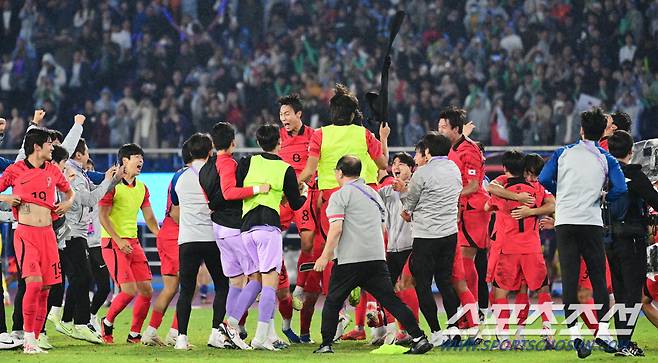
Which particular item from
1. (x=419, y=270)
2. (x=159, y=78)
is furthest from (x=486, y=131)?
(x=419, y=270)

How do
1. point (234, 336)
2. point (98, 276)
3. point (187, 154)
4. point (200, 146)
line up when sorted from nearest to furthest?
point (234, 336), point (200, 146), point (187, 154), point (98, 276)

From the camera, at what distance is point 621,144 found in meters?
10.7

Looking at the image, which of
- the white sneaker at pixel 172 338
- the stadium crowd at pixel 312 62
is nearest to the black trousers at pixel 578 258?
the white sneaker at pixel 172 338

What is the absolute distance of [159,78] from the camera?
2564cm

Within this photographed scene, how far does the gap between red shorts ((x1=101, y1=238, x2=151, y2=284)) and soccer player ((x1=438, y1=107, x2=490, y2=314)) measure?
345 centimetres

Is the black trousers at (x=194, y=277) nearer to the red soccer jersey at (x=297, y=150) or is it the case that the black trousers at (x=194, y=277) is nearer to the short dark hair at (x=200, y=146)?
the short dark hair at (x=200, y=146)

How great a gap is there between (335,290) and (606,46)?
15.6 meters

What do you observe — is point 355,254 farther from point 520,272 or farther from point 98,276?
point 98,276

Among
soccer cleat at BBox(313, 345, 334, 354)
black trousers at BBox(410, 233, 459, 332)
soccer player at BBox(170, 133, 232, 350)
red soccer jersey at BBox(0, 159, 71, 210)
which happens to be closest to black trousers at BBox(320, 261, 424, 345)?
soccer cleat at BBox(313, 345, 334, 354)

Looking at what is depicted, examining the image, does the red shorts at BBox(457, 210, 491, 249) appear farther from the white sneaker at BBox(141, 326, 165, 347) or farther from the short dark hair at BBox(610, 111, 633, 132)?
the white sneaker at BBox(141, 326, 165, 347)

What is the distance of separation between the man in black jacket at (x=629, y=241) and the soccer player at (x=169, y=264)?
14.3 feet

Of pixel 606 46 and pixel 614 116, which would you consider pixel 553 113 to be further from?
pixel 614 116

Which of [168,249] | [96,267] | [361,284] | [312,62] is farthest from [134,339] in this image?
[312,62]

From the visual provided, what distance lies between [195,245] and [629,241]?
420cm
